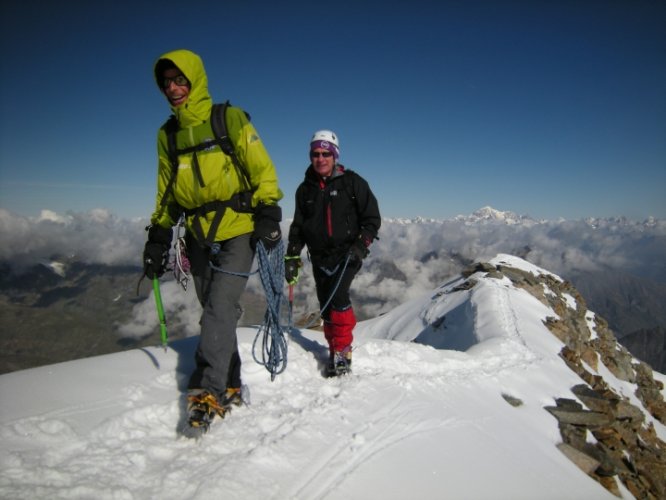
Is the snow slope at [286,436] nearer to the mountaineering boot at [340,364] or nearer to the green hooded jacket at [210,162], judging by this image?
the mountaineering boot at [340,364]

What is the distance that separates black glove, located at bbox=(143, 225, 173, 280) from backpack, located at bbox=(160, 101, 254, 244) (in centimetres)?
56

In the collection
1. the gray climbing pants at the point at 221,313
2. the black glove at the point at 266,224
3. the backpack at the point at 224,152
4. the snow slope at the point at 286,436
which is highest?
the backpack at the point at 224,152

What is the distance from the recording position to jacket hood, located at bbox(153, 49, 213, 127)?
11.9 feet

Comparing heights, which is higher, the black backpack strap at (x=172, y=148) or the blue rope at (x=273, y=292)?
the black backpack strap at (x=172, y=148)

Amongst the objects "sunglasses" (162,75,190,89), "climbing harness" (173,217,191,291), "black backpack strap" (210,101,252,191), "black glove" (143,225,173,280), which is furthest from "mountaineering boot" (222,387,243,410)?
"sunglasses" (162,75,190,89)

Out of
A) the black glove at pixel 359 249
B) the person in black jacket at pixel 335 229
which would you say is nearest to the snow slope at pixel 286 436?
the person in black jacket at pixel 335 229

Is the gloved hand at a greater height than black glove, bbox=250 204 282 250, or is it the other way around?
black glove, bbox=250 204 282 250

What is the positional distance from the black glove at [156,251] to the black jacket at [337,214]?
7.09 feet

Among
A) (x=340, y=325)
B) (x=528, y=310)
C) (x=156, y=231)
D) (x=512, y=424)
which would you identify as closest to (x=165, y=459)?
(x=156, y=231)

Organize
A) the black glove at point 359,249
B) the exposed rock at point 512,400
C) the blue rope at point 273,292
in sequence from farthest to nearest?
the exposed rock at point 512,400, the black glove at point 359,249, the blue rope at point 273,292

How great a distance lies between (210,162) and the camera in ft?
12.5

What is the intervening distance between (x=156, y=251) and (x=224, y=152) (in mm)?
1599

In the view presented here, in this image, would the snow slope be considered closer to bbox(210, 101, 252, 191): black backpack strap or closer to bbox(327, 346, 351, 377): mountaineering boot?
bbox(327, 346, 351, 377): mountaineering boot

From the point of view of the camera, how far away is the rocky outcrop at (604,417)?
6316 mm
